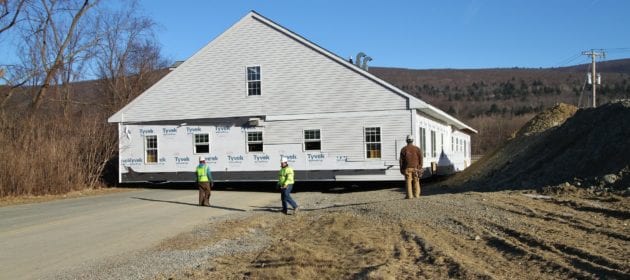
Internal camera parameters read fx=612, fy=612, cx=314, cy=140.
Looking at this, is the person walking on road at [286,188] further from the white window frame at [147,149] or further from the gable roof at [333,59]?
the white window frame at [147,149]

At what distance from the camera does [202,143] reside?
27.6m

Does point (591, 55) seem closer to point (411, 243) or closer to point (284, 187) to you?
point (284, 187)

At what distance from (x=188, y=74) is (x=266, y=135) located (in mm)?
4986

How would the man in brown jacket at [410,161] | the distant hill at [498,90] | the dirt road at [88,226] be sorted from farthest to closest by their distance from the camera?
the distant hill at [498,90] → the man in brown jacket at [410,161] → the dirt road at [88,226]

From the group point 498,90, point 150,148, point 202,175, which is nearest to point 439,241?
point 202,175

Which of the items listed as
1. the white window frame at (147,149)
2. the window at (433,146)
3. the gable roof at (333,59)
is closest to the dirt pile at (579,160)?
the gable roof at (333,59)

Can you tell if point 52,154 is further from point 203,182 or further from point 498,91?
point 498,91

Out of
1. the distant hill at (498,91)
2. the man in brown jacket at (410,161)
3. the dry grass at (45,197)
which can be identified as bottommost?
the dry grass at (45,197)

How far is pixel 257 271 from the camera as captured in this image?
8383 mm

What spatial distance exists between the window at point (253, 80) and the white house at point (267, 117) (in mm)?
45

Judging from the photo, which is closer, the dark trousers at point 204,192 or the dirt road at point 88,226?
the dirt road at point 88,226

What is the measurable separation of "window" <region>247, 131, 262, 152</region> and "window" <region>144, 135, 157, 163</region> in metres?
4.72

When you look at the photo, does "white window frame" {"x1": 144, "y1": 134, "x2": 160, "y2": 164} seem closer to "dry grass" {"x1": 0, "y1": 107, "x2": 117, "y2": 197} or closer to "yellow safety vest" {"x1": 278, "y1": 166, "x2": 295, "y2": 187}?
"dry grass" {"x1": 0, "y1": 107, "x2": 117, "y2": 197}

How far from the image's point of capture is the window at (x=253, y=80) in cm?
2725
